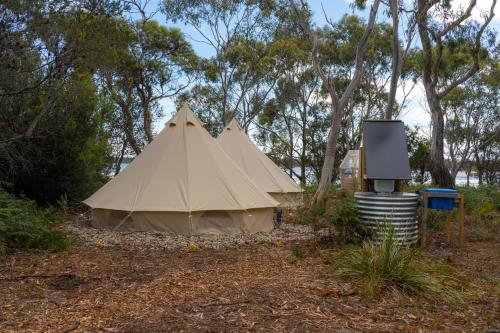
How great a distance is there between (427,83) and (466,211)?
4583mm

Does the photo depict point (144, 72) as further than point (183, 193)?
Yes

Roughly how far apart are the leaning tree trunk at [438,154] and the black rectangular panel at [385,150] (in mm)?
6425

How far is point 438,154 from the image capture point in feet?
47.1

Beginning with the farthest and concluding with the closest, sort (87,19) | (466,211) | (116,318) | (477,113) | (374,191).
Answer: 1. (477,113)
2. (466,211)
3. (87,19)
4. (374,191)
5. (116,318)

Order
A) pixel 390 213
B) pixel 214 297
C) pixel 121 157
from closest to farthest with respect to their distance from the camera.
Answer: pixel 214 297, pixel 390 213, pixel 121 157

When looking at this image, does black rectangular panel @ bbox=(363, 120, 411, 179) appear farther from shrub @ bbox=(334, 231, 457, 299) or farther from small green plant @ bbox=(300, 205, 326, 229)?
small green plant @ bbox=(300, 205, 326, 229)

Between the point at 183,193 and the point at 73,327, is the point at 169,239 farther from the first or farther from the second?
the point at 73,327

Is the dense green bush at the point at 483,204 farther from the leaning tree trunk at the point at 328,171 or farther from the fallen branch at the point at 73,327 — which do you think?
the fallen branch at the point at 73,327

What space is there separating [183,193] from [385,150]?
3.35m

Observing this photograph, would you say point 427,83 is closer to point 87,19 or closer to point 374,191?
point 374,191

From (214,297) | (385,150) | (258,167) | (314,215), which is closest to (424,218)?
(385,150)

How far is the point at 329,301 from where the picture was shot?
16.0 ft

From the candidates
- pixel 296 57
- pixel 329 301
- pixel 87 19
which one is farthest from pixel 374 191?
pixel 296 57

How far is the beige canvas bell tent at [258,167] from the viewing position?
1449cm
